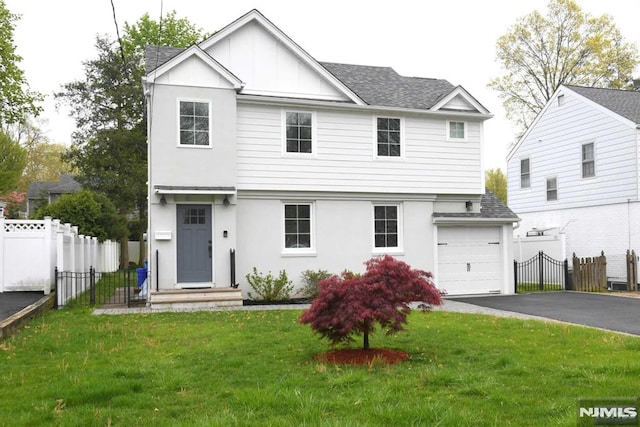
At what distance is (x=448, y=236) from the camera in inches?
717

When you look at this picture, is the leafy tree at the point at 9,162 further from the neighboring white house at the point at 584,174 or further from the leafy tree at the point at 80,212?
the neighboring white house at the point at 584,174

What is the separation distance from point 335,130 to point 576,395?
40.4 feet

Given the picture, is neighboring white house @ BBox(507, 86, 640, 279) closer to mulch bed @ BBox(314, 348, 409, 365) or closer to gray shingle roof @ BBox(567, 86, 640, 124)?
gray shingle roof @ BBox(567, 86, 640, 124)

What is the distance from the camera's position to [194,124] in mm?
15359

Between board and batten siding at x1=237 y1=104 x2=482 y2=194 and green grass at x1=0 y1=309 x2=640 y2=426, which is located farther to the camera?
board and batten siding at x1=237 y1=104 x2=482 y2=194

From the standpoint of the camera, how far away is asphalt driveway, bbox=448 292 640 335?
39.0ft

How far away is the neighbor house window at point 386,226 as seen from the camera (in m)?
17.6

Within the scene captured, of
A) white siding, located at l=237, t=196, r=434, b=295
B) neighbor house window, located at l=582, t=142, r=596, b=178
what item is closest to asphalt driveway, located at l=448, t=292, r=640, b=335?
white siding, located at l=237, t=196, r=434, b=295

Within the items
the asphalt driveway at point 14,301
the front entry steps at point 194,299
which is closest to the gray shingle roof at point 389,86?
the front entry steps at point 194,299

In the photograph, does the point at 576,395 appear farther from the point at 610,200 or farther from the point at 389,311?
the point at 610,200

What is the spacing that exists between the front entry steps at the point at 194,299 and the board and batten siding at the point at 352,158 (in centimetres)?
308

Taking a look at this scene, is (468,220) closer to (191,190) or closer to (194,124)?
(191,190)

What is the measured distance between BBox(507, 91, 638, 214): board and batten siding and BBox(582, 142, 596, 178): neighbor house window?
147 mm

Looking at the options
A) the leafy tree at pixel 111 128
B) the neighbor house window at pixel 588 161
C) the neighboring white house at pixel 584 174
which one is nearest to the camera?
the neighboring white house at pixel 584 174
